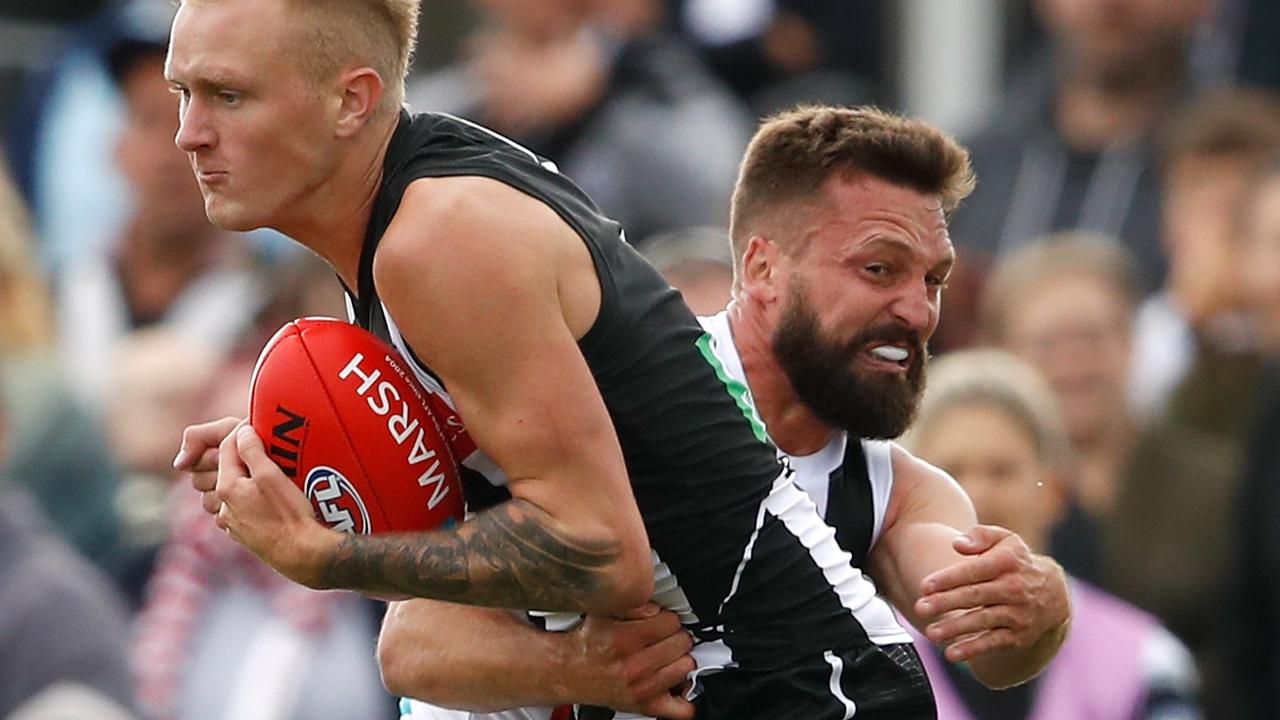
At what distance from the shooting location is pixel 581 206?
450cm

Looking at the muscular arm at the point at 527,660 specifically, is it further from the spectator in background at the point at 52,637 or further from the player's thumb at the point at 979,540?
the spectator in background at the point at 52,637

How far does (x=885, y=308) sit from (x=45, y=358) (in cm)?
436

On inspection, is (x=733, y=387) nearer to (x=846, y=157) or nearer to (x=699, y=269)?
(x=846, y=157)

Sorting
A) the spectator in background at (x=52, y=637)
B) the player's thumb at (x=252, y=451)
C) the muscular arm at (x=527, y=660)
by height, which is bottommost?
the spectator in background at (x=52, y=637)

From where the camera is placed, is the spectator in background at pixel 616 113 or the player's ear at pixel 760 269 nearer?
the player's ear at pixel 760 269

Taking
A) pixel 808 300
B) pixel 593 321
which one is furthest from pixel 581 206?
pixel 808 300

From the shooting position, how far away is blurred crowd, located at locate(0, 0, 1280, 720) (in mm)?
6801

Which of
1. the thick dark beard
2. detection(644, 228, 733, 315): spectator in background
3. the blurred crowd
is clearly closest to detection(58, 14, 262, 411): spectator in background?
the blurred crowd

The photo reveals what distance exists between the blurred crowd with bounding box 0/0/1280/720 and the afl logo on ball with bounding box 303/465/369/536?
236 centimetres

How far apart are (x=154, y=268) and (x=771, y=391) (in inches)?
210

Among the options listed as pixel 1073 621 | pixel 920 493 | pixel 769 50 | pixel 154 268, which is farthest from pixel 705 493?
pixel 769 50

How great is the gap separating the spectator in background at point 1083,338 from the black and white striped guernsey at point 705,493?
11.1ft

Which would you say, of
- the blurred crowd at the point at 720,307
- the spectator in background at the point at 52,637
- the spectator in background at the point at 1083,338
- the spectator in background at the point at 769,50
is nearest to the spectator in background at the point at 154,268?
the blurred crowd at the point at 720,307

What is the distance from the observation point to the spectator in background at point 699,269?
7.38 m
